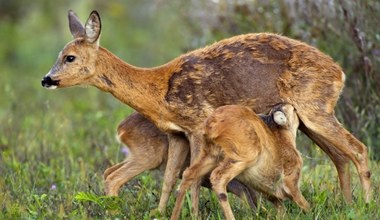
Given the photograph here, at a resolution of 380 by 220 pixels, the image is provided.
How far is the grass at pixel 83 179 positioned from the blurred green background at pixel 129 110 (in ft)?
0.07

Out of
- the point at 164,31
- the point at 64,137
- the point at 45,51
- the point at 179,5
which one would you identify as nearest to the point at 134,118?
the point at 64,137

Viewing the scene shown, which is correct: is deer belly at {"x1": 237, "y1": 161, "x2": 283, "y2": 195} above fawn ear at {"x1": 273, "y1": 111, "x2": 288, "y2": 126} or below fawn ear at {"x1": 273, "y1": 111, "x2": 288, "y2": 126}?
below

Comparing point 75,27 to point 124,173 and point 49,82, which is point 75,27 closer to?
point 49,82

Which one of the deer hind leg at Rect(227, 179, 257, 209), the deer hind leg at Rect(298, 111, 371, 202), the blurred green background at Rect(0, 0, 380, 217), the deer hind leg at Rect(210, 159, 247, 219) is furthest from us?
the blurred green background at Rect(0, 0, 380, 217)

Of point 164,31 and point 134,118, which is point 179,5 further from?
point 134,118

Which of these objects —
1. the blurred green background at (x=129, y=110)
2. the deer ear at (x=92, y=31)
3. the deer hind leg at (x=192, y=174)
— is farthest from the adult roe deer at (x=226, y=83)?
the blurred green background at (x=129, y=110)

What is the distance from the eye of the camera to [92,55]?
30.7 ft

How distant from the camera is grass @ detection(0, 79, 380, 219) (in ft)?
28.0

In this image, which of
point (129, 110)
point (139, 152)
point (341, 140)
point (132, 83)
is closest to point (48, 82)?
point (132, 83)

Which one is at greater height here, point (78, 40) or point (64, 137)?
point (78, 40)

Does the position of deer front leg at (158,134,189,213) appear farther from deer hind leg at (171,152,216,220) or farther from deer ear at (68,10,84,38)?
deer ear at (68,10,84,38)

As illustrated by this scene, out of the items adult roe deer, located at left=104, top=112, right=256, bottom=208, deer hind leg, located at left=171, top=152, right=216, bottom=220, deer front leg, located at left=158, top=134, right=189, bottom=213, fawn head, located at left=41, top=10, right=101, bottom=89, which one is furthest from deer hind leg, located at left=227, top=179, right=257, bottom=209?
fawn head, located at left=41, top=10, right=101, bottom=89

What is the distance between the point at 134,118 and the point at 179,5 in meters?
5.89

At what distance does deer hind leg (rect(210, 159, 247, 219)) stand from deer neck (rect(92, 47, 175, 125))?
1272 millimetres
